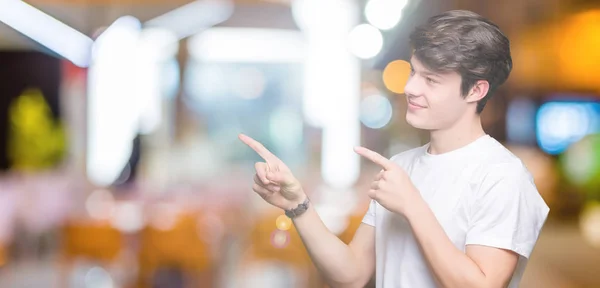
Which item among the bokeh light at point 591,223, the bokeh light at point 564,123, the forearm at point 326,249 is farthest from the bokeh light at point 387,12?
the bokeh light at point 591,223

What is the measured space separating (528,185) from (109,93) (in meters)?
5.58

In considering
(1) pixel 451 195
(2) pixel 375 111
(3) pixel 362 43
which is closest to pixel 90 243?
(2) pixel 375 111

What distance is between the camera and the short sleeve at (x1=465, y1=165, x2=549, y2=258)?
1090 mm

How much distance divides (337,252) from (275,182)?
17 cm

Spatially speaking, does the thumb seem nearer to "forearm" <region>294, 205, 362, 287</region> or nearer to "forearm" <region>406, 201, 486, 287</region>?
"forearm" <region>294, 205, 362, 287</region>

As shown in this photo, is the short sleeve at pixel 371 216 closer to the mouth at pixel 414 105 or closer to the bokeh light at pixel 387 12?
the mouth at pixel 414 105

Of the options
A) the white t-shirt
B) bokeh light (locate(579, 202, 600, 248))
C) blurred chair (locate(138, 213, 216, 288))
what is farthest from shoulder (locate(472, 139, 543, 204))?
bokeh light (locate(579, 202, 600, 248))

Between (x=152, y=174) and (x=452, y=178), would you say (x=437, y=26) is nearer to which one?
(x=452, y=178)

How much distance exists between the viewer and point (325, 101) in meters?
6.07

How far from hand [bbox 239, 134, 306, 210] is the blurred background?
2960 millimetres

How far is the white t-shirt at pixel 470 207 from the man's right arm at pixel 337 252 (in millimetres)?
60

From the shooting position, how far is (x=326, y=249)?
1.27 meters

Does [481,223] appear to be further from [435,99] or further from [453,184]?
[435,99]

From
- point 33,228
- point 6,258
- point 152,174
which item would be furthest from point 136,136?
point 6,258
